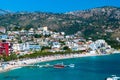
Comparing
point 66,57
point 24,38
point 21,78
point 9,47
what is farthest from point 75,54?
point 21,78

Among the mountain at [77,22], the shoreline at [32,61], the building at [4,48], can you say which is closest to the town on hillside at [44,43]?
the shoreline at [32,61]

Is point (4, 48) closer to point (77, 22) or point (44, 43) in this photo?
point (44, 43)

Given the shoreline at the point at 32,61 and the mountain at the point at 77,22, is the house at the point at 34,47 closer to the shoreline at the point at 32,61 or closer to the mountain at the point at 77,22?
the shoreline at the point at 32,61

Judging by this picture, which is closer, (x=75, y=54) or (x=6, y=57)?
(x=6, y=57)

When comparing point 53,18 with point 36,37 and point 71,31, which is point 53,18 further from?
point 36,37

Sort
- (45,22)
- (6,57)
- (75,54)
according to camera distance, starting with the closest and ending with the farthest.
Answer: (6,57) < (75,54) < (45,22)

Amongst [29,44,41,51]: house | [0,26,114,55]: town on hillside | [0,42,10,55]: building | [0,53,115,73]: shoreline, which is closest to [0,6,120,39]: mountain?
[0,26,114,55]: town on hillside

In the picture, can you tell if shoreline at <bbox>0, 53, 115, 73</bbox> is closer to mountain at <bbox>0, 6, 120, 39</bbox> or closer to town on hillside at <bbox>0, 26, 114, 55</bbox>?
town on hillside at <bbox>0, 26, 114, 55</bbox>
